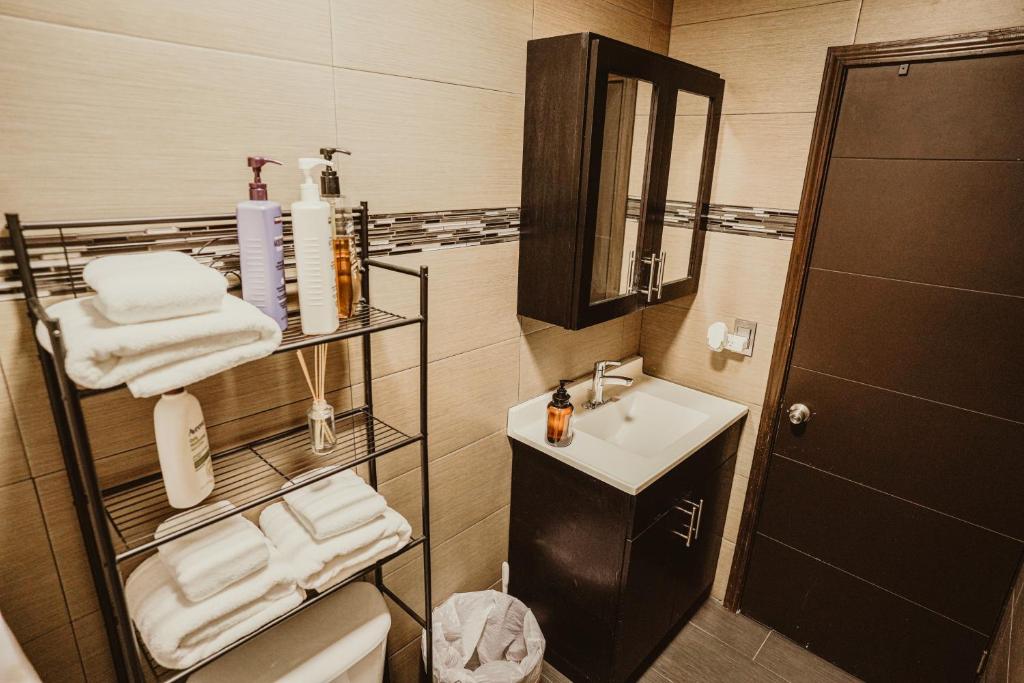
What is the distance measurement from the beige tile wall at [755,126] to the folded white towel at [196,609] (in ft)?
4.92

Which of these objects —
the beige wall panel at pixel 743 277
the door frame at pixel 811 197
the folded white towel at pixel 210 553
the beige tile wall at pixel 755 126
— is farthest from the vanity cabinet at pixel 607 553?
the folded white towel at pixel 210 553

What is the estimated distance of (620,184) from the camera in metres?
1.48

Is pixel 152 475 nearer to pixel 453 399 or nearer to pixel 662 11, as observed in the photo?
pixel 453 399

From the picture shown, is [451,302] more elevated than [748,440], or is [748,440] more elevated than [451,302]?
[451,302]

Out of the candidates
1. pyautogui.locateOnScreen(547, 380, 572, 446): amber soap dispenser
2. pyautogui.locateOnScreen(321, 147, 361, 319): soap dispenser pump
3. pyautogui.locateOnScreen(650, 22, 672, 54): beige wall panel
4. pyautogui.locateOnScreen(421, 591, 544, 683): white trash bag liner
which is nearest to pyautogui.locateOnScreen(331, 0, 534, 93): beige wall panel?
pyautogui.locateOnScreen(321, 147, 361, 319): soap dispenser pump

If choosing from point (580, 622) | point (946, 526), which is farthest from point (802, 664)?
point (580, 622)

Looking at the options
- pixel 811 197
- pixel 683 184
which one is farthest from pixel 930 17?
pixel 683 184

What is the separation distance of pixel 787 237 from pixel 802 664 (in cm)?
140

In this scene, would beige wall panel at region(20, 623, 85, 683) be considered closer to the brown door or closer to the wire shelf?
the wire shelf

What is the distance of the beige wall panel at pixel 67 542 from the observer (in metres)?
0.88

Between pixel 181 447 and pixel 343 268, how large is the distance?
391 millimetres

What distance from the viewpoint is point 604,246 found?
1485 mm

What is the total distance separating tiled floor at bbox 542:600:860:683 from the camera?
1.78 meters

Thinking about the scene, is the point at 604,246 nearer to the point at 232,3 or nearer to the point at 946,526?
the point at 232,3
